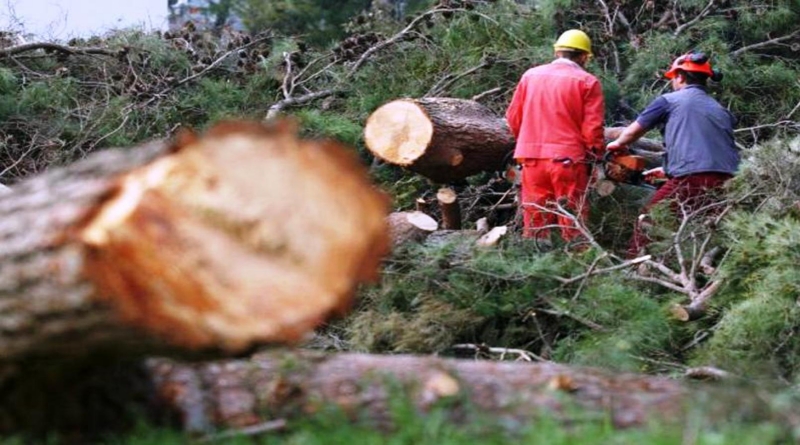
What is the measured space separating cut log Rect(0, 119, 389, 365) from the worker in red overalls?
473 centimetres

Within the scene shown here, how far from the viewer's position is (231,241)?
314 cm

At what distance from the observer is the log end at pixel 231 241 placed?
304cm

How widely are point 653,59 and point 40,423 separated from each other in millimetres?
6704

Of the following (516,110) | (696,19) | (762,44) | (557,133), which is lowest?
(557,133)

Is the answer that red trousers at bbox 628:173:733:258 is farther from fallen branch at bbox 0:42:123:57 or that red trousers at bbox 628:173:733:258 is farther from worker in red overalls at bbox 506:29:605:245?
fallen branch at bbox 0:42:123:57

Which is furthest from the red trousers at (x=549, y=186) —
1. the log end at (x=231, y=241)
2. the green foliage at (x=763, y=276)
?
the log end at (x=231, y=241)

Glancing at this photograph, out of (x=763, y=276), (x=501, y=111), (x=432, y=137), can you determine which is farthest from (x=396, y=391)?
(x=501, y=111)

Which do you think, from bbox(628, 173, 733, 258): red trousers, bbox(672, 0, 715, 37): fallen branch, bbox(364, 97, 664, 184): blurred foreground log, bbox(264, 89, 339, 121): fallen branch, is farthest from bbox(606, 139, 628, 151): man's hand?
bbox(264, 89, 339, 121): fallen branch

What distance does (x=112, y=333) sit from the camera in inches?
122

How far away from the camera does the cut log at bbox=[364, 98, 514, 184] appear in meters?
7.87

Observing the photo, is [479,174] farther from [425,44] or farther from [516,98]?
[425,44]

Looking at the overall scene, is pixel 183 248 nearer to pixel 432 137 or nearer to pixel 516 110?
pixel 432 137

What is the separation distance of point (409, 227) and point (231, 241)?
394 centimetres

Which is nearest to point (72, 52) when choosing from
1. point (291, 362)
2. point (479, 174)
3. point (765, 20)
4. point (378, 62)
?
point (378, 62)
